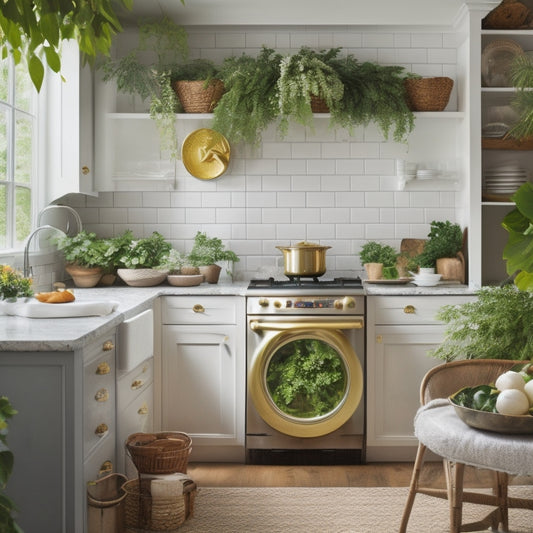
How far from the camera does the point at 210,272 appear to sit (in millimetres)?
4574

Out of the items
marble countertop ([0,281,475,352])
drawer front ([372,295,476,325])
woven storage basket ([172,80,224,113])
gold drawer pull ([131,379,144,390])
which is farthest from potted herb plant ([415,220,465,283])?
gold drawer pull ([131,379,144,390])

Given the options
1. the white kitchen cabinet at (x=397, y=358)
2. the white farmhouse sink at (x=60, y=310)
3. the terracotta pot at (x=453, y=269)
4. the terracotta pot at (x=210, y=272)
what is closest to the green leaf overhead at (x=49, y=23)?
the white farmhouse sink at (x=60, y=310)

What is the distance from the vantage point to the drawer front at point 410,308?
417 centimetres

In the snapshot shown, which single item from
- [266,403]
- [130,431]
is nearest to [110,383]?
[130,431]

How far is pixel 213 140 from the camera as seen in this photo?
187 inches

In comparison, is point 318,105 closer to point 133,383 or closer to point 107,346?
point 133,383

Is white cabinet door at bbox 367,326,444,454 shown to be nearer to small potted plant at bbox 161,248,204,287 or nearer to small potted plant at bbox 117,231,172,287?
small potted plant at bbox 161,248,204,287

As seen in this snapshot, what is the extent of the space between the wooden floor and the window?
1638 millimetres

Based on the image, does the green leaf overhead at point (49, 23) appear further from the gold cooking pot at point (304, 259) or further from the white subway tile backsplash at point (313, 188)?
the white subway tile backsplash at point (313, 188)

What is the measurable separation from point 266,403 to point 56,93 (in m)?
2.16

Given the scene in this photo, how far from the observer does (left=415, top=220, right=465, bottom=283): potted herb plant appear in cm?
455

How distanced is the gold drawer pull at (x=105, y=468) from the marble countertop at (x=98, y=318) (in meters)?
0.53

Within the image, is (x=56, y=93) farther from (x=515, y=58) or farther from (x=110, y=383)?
(x=515, y=58)

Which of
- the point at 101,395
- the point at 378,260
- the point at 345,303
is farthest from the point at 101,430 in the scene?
the point at 378,260
